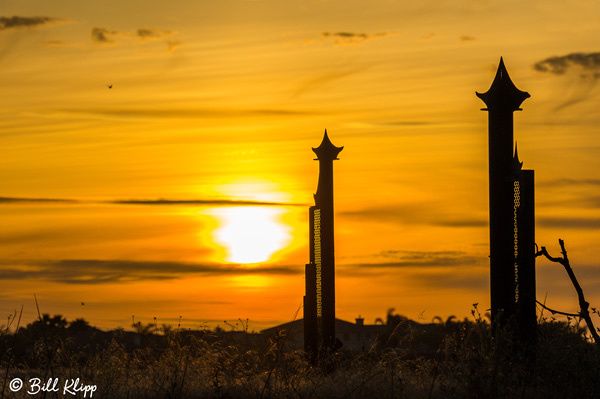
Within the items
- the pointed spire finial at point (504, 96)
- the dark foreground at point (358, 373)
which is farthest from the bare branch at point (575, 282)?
the pointed spire finial at point (504, 96)

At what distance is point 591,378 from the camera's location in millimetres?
11773

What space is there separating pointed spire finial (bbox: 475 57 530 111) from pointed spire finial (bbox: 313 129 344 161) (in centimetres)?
489

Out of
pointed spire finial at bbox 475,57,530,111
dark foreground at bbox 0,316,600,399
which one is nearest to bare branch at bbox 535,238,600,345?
dark foreground at bbox 0,316,600,399

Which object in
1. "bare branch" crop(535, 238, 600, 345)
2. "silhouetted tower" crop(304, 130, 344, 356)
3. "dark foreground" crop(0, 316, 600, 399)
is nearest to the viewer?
"dark foreground" crop(0, 316, 600, 399)

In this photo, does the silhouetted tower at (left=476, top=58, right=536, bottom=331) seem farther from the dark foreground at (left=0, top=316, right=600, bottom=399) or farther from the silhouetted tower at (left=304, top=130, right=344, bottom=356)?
the silhouetted tower at (left=304, top=130, right=344, bottom=356)

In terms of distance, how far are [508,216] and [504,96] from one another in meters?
1.95

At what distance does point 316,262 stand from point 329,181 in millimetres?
1751

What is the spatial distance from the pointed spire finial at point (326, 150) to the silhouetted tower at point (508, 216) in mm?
4814

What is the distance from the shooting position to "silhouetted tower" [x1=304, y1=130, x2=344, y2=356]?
1769cm

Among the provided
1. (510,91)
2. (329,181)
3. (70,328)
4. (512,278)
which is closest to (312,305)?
(329,181)

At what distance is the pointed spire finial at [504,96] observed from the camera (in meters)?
13.8

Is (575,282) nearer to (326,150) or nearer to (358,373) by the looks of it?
(358,373)

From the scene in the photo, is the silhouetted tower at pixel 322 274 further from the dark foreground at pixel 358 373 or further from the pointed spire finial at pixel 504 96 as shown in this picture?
the pointed spire finial at pixel 504 96

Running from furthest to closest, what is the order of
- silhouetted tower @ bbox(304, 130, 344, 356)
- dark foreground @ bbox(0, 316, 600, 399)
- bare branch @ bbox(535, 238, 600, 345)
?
silhouetted tower @ bbox(304, 130, 344, 356) < bare branch @ bbox(535, 238, 600, 345) < dark foreground @ bbox(0, 316, 600, 399)
